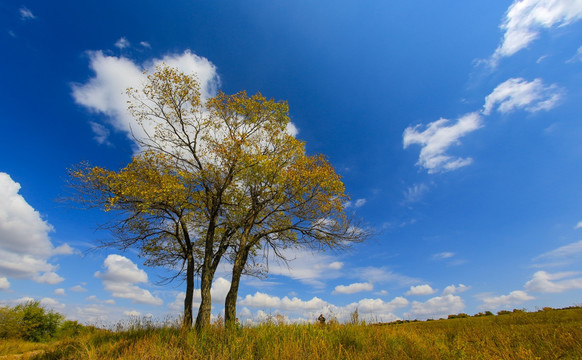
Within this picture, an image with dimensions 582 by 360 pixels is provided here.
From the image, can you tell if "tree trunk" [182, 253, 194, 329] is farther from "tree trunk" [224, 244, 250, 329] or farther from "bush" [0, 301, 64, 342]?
"bush" [0, 301, 64, 342]

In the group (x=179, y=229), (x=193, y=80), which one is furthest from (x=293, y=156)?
(x=179, y=229)

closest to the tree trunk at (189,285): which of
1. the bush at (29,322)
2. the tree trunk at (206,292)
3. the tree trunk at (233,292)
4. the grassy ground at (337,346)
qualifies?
the tree trunk at (206,292)

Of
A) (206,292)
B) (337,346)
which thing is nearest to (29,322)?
(206,292)

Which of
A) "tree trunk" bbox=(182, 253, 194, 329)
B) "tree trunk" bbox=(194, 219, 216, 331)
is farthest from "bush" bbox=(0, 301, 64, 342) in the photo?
"tree trunk" bbox=(194, 219, 216, 331)

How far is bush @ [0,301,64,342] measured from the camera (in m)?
20.9

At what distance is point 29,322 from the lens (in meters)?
21.8

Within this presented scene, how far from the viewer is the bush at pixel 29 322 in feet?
68.4

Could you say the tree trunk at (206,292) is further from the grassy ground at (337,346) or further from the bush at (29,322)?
the bush at (29,322)

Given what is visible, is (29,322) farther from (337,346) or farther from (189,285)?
(337,346)

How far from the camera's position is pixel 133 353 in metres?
8.49

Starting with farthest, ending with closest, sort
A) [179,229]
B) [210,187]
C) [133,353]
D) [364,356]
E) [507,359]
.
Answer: [179,229] < [210,187] < [133,353] < [364,356] < [507,359]

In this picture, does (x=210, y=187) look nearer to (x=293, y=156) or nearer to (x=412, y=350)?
(x=293, y=156)

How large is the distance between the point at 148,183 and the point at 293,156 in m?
7.57

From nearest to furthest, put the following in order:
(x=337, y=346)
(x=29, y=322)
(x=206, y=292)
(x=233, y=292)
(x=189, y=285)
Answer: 1. (x=337, y=346)
2. (x=206, y=292)
3. (x=233, y=292)
4. (x=189, y=285)
5. (x=29, y=322)
